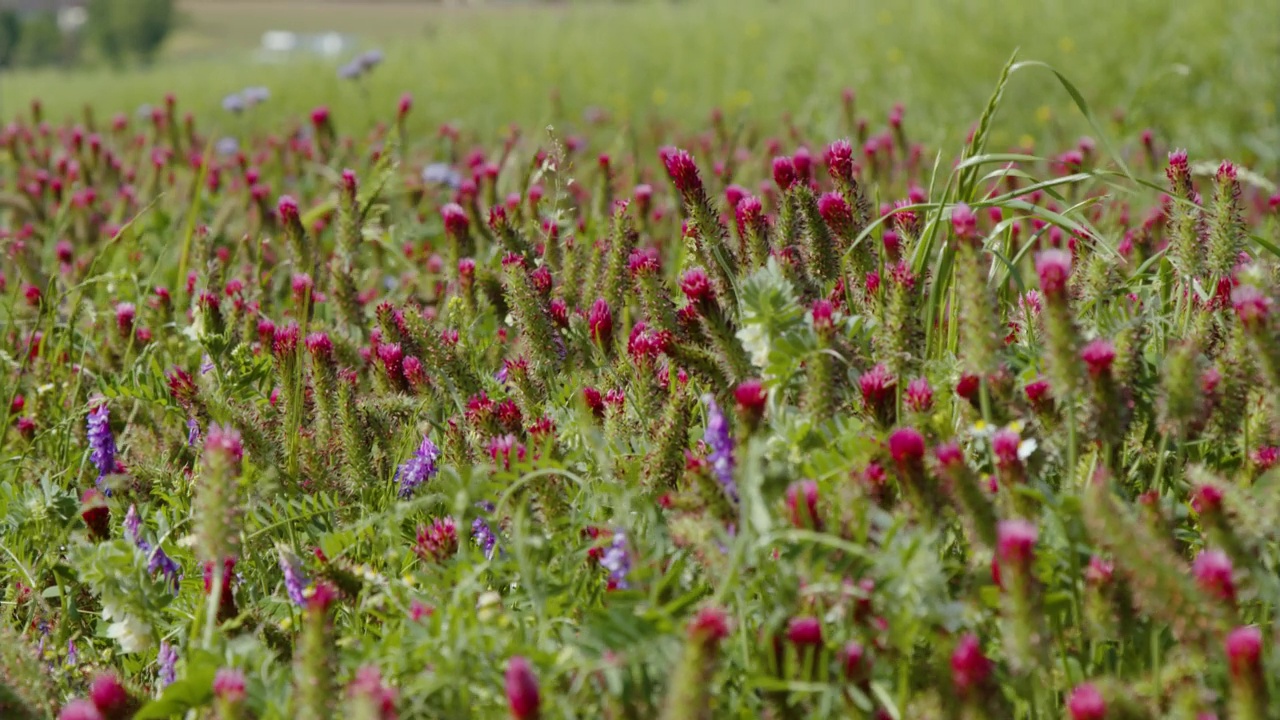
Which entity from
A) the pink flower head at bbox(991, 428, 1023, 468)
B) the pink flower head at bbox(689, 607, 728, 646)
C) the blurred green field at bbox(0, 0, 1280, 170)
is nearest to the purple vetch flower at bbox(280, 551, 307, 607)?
the pink flower head at bbox(689, 607, 728, 646)

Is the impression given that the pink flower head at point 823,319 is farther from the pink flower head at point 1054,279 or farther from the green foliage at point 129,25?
the green foliage at point 129,25

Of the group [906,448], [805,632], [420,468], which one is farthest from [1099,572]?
[420,468]

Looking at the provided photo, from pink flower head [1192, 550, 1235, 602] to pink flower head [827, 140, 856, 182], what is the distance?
3.36ft

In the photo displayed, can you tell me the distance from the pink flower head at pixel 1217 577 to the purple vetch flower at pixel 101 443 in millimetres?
1878

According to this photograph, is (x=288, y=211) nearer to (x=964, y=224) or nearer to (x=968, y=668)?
(x=964, y=224)

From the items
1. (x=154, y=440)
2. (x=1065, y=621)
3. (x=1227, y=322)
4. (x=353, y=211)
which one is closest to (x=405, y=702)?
(x=1065, y=621)

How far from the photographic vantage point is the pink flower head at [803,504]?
1386mm

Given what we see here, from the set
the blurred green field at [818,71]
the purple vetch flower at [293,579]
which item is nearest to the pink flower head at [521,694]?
the purple vetch flower at [293,579]

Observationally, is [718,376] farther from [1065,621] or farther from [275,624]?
[275,624]

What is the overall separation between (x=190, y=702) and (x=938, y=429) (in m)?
1.01

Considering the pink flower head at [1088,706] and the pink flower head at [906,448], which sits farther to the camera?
the pink flower head at [906,448]

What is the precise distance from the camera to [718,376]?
1883 mm

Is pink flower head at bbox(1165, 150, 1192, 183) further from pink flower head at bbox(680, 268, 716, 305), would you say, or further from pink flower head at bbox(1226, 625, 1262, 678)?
pink flower head at bbox(1226, 625, 1262, 678)

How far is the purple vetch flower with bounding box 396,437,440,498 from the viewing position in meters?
2.07
